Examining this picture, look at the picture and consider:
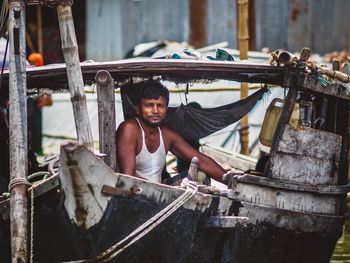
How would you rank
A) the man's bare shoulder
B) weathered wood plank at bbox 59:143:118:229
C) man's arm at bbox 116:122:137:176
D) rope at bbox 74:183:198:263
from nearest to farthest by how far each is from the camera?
1. weathered wood plank at bbox 59:143:118:229
2. rope at bbox 74:183:198:263
3. man's arm at bbox 116:122:137:176
4. the man's bare shoulder

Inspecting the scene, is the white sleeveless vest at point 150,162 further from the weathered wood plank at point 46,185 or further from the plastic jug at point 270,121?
the weathered wood plank at point 46,185

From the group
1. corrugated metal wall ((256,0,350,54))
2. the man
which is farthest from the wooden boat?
corrugated metal wall ((256,0,350,54))

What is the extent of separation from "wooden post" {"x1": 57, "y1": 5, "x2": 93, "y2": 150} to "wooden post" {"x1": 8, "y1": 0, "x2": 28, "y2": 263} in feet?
1.64

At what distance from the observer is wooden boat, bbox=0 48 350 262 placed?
291 inches

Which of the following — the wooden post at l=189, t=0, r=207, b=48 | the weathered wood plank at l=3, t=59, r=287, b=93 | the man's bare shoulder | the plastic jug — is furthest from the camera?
the wooden post at l=189, t=0, r=207, b=48

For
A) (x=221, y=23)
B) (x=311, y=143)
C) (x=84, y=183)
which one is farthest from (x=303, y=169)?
(x=221, y=23)

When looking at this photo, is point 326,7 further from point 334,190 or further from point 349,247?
point 334,190

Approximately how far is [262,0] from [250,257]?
11.4 meters

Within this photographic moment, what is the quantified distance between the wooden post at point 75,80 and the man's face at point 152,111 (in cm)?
113

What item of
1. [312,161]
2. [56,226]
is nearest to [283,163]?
[312,161]

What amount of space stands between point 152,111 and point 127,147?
460mm

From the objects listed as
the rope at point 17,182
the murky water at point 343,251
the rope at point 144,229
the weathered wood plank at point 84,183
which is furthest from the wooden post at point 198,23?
→ the weathered wood plank at point 84,183

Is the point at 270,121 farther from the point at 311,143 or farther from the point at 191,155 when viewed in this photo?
the point at 191,155

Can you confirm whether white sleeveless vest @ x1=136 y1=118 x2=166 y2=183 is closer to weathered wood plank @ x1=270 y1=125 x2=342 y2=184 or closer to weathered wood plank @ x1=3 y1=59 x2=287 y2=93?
weathered wood plank @ x1=3 y1=59 x2=287 y2=93
